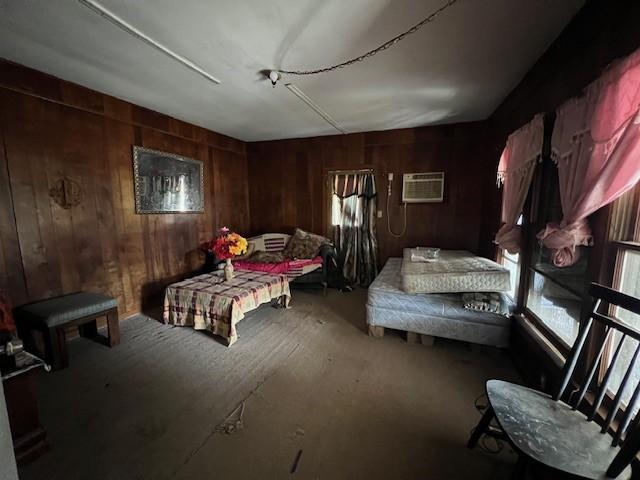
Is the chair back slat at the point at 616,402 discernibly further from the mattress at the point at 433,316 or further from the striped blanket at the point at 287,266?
the striped blanket at the point at 287,266

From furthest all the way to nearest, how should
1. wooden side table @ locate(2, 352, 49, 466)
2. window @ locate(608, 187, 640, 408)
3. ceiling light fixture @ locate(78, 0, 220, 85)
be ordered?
ceiling light fixture @ locate(78, 0, 220, 85)
wooden side table @ locate(2, 352, 49, 466)
window @ locate(608, 187, 640, 408)

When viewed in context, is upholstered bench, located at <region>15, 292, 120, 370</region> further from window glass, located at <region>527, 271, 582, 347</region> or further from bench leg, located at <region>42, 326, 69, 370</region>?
window glass, located at <region>527, 271, 582, 347</region>

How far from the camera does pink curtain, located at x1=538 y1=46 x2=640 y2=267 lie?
102cm

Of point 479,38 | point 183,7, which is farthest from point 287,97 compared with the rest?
point 479,38

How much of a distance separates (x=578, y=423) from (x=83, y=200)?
13.1ft

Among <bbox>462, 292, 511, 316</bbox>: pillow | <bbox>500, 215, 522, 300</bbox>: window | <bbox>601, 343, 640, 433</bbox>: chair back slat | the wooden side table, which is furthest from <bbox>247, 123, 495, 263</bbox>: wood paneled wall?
the wooden side table

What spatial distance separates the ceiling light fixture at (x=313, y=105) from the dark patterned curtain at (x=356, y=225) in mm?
880

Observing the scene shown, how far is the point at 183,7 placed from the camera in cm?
148

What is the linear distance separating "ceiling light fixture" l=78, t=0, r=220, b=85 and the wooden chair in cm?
294

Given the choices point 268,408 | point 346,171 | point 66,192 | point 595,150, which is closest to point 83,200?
point 66,192

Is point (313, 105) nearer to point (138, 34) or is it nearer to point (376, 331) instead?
point (138, 34)

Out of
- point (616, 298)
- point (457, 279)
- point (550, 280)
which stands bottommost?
point (457, 279)

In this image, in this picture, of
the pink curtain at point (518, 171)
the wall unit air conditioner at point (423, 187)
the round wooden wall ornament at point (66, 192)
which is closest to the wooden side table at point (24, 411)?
the round wooden wall ornament at point (66, 192)

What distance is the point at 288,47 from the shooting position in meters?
1.85
